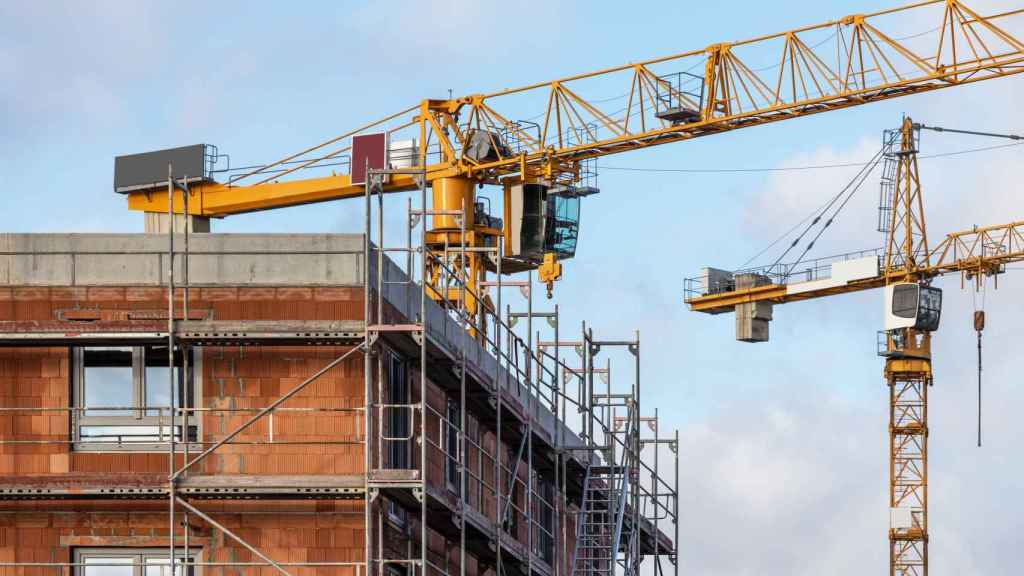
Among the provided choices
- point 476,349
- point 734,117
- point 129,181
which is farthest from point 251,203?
point 476,349

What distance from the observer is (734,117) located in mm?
80062

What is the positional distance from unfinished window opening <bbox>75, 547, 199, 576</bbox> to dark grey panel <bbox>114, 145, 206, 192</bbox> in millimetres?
37238

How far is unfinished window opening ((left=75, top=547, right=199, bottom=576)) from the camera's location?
32.7 m

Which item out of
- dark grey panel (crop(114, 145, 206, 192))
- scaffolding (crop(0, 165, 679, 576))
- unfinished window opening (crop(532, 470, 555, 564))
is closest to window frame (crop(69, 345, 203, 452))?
scaffolding (crop(0, 165, 679, 576))

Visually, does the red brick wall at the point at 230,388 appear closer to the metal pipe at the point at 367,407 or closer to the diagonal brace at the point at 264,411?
the diagonal brace at the point at 264,411

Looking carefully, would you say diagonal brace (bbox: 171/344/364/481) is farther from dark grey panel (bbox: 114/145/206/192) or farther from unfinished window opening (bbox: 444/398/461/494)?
dark grey panel (bbox: 114/145/206/192)

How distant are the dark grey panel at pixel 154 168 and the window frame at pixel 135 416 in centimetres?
3639

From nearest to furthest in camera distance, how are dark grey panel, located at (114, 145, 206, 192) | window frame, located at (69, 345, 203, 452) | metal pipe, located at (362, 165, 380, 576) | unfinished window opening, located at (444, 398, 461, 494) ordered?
metal pipe, located at (362, 165, 380, 576)
window frame, located at (69, 345, 203, 452)
unfinished window opening, located at (444, 398, 461, 494)
dark grey panel, located at (114, 145, 206, 192)

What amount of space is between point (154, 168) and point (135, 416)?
3776 cm

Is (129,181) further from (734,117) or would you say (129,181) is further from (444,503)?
(444,503)

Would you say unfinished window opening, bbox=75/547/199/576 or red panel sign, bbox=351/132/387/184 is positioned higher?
red panel sign, bbox=351/132/387/184

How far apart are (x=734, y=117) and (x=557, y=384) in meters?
36.3

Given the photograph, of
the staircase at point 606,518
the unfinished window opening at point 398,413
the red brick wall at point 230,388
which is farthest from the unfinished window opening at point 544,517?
the red brick wall at point 230,388

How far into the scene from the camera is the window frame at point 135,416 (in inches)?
1296
